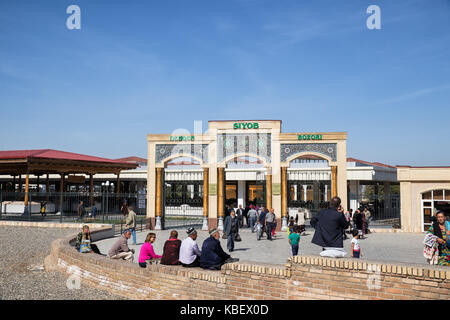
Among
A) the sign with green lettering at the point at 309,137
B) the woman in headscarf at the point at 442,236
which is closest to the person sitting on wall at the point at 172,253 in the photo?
the woman in headscarf at the point at 442,236

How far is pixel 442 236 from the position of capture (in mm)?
6953

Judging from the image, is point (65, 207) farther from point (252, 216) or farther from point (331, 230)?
point (331, 230)

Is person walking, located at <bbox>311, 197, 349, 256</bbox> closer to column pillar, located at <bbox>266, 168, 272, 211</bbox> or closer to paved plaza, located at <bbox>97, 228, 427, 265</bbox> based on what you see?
paved plaza, located at <bbox>97, 228, 427, 265</bbox>

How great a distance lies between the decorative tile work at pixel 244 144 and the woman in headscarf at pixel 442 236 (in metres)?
12.8

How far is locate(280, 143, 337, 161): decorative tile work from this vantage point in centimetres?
1923

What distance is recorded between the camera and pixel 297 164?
30531 millimetres

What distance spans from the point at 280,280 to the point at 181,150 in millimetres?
14965

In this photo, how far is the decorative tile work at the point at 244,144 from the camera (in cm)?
1973

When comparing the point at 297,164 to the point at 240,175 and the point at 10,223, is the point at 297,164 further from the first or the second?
the point at 10,223

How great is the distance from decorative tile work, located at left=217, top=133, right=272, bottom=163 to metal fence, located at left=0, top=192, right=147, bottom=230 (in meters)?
5.54

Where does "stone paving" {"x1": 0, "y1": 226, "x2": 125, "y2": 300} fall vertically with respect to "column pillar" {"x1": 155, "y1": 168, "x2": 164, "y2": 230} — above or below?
below

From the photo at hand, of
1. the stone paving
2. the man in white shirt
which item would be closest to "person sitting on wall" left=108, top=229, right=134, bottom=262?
the stone paving
